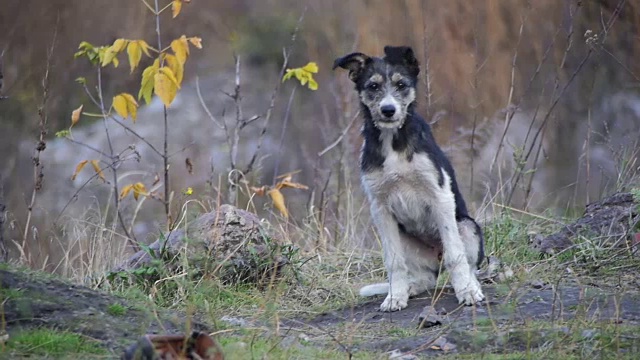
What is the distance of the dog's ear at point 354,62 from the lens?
6.73 meters

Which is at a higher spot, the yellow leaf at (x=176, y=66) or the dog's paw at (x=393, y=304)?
the yellow leaf at (x=176, y=66)

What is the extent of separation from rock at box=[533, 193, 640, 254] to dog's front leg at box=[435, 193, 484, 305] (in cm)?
123

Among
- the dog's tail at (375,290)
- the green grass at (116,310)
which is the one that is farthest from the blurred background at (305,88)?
the green grass at (116,310)

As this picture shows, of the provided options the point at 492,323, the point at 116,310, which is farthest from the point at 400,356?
the point at 116,310

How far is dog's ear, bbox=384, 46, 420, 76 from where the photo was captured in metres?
6.70

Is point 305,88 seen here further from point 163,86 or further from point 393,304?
point 393,304

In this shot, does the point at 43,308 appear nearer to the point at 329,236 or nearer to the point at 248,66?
the point at 329,236

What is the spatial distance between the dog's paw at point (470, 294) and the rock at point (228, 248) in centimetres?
134

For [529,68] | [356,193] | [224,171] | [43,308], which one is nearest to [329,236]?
[356,193]

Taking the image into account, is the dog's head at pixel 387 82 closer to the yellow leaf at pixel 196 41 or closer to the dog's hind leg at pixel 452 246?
the dog's hind leg at pixel 452 246

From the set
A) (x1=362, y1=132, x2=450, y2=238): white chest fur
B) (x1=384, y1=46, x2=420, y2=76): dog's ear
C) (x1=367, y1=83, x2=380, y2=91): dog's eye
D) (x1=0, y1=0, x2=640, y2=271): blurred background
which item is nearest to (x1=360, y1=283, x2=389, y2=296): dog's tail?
(x1=362, y1=132, x2=450, y2=238): white chest fur

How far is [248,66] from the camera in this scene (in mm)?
13164

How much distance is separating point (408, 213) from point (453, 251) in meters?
0.43

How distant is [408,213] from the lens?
670 centimetres
